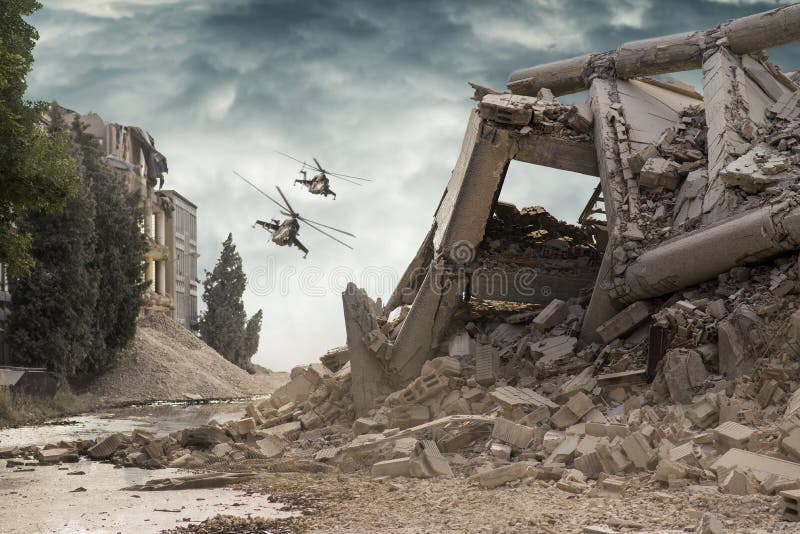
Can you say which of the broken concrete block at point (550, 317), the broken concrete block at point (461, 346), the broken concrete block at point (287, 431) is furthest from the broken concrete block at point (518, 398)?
the broken concrete block at point (287, 431)

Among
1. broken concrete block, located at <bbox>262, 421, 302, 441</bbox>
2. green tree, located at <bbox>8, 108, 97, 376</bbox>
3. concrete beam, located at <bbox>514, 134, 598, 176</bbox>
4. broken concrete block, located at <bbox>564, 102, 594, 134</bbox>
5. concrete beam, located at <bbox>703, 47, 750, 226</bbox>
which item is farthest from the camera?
green tree, located at <bbox>8, 108, 97, 376</bbox>

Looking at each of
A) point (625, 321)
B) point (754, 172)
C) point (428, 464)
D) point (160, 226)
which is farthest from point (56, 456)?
point (160, 226)

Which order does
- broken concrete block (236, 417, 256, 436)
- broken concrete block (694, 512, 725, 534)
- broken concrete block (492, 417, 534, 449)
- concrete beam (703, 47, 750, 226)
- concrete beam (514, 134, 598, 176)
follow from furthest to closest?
concrete beam (514, 134, 598, 176)
broken concrete block (236, 417, 256, 436)
concrete beam (703, 47, 750, 226)
broken concrete block (492, 417, 534, 449)
broken concrete block (694, 512, 725, 534)

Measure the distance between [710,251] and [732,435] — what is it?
3.03 m

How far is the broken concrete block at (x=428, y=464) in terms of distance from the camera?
8828mm

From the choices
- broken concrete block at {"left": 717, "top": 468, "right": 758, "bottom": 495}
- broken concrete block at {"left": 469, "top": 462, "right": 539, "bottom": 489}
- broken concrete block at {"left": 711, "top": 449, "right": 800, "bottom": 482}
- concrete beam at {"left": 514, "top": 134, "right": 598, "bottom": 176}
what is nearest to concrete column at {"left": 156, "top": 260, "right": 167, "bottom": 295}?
concrete beam at {"left": 514, "top": 134, "right": 598, "bottom": 176}

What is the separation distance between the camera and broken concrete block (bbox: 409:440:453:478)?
8.83 meters

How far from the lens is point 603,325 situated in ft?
38.0

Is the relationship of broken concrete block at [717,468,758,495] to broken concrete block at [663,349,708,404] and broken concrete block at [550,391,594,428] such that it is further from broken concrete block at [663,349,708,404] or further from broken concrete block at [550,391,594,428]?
broken concrete block at [550,391,594,428]

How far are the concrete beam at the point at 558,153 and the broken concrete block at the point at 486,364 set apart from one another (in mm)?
2842

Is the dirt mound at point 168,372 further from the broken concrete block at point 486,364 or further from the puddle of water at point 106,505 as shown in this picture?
the puddle of water at point 106,505

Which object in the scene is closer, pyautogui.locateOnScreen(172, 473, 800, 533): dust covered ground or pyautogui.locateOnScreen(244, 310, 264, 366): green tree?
pyautogui.locateOnScreen(172, 473, 800, 533): dust covered ground

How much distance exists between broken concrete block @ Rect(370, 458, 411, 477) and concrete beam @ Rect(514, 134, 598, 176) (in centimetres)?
549

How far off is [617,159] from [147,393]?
19307 mm
